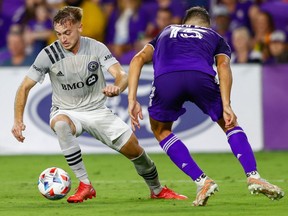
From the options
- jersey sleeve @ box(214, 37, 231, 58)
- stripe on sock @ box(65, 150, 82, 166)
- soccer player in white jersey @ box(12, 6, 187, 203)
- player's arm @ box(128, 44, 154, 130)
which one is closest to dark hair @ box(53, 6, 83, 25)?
soccer player in white jersey @ box(12, 6, 187, 203)

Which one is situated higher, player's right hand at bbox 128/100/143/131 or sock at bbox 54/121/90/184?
player's right hand at bbox 128/100/143/131

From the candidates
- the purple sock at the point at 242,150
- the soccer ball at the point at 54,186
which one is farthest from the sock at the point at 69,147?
the purple sock at the point at 242,150

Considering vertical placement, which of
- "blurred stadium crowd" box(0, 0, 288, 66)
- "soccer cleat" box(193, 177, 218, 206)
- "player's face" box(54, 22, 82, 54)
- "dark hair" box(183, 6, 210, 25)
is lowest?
"blurred stadium crowd" box(0, 0, 288, 66)

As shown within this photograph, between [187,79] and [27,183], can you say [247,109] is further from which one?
[187,79]

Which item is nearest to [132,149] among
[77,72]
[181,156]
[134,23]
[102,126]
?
[102,126]

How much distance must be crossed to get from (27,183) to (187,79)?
3201mm

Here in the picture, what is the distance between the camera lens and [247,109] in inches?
552

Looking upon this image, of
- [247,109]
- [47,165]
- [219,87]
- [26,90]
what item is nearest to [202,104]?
[219,87]

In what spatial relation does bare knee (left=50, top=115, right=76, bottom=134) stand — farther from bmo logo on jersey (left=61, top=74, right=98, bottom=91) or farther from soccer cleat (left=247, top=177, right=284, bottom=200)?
soccer cleat (left=247, top=177, right=284, bottom=200)

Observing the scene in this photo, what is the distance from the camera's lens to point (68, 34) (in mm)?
8758

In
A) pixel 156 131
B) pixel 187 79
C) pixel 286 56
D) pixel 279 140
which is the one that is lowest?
pixel 279 140

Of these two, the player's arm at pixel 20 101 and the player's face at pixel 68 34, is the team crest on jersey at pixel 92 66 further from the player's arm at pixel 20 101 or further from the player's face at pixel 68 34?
the player's arm at pixel 20 101

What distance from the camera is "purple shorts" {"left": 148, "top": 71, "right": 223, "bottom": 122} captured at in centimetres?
812

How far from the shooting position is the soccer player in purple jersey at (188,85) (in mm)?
8047
